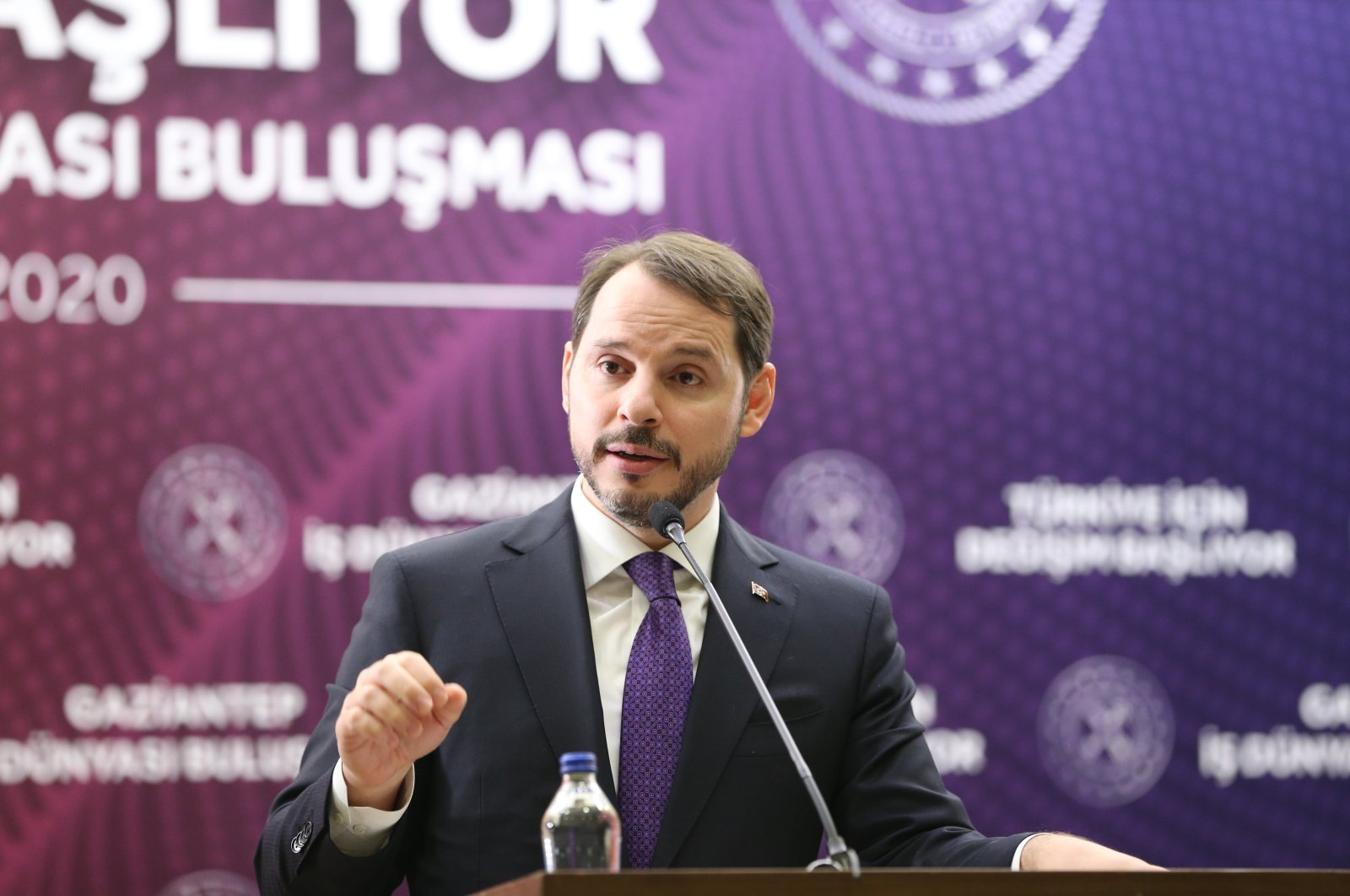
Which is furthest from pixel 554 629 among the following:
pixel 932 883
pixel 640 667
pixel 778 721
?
pixel 932 883

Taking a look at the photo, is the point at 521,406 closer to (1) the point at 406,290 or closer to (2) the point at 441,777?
(1) the point at 406,290

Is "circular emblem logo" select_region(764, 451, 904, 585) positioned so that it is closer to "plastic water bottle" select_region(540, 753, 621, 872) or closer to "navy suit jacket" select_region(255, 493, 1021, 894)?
"navy suit jacket" select_region(255, 493, 1021, 894)

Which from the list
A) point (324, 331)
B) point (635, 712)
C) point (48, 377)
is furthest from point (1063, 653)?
point (48, 377)

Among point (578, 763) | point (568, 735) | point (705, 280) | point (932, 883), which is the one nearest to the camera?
point (932, 883)

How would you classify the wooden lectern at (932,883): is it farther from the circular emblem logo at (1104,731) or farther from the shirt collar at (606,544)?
the circular emblem logo at (1104,731)

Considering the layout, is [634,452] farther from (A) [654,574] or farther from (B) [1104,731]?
(B) [1104,731]

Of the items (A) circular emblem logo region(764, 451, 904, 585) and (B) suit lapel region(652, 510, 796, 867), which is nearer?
(B) suit lapel region(652, 510, 796, 867)

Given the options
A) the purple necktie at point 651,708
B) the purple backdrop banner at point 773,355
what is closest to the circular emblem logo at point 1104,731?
the purple backdrop banner at point 773,355

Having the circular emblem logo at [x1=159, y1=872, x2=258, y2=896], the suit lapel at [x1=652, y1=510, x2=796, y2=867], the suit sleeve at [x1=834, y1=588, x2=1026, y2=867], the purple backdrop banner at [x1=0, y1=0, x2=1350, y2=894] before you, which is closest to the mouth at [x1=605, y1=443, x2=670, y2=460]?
the suit lapel at [x1=652, y1=510, x2=796, y2=867]

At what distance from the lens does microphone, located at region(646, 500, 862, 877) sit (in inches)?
58.7

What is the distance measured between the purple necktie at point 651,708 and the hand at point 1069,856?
0.55 m

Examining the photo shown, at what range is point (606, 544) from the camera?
2.37 meters

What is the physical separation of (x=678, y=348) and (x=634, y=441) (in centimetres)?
18

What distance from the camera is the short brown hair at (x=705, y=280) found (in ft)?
7.96
